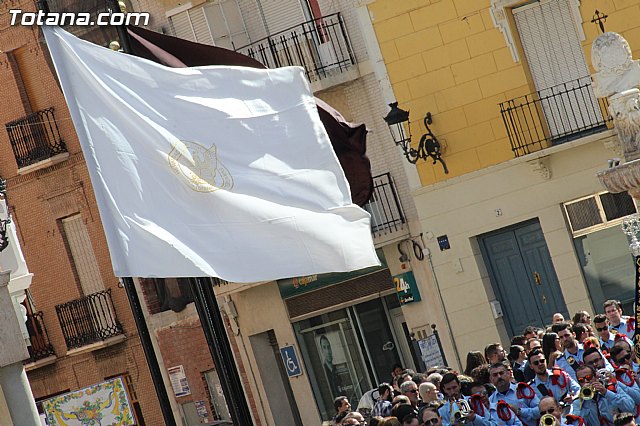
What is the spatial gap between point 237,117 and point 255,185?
534 mm

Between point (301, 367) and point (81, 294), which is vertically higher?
point (81, 294)

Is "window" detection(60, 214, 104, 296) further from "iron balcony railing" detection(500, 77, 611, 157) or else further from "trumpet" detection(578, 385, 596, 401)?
"trumpet" detection(578, 385, 596, 401)

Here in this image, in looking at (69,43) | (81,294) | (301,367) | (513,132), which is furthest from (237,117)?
(81,294)

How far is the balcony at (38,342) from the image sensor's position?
1223 inches

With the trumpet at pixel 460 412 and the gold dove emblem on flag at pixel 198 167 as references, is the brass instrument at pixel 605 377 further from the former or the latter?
the gold dove emblem on flag at pixel 198 167

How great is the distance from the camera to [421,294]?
2509 cm

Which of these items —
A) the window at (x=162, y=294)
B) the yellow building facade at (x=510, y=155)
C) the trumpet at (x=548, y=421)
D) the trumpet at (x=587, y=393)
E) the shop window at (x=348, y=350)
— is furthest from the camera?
the window at (x=162, y=294)

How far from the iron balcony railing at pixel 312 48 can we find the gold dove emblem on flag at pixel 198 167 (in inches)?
607

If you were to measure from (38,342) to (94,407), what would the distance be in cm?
376

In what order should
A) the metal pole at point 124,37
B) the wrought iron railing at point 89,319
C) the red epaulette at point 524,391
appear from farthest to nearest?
1. the wrought iron railing at point 89,319
2. the red epaulette at point 524,391
3. the metal pole at point 124,37

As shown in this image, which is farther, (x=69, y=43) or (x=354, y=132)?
(x=354, y=132)

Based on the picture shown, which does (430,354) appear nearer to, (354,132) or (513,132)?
(513,132)

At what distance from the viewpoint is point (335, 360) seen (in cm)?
2719

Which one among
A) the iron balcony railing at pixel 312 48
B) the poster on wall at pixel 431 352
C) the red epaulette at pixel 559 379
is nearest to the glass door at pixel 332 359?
the poster on wall at pixel 431 352
